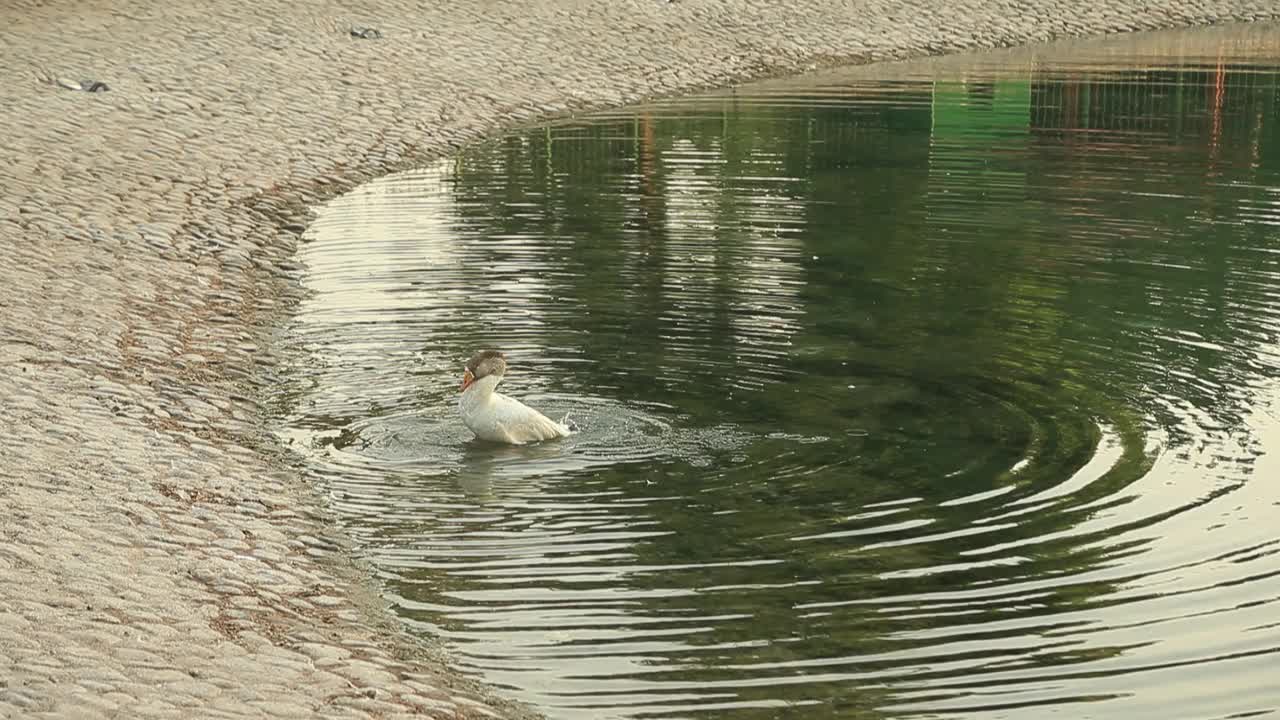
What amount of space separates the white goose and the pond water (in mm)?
143

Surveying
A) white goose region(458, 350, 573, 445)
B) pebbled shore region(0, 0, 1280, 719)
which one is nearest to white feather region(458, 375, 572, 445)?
white goose region(458, 350, 573, 445)

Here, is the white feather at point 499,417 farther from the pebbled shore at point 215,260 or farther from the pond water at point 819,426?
the pebbled shore at point 215,260

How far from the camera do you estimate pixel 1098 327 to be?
15.4m

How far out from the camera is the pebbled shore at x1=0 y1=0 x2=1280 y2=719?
8570 mm

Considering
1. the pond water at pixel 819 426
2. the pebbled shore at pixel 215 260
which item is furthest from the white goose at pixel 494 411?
the pebbled shore at pixel 215 260

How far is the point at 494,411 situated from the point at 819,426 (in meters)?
2.05

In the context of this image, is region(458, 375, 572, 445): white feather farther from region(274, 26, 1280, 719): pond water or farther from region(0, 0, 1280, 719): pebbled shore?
region(0, 0, 1280, 719): pebbled shore

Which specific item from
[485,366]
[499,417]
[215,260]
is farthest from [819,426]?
[215,260]

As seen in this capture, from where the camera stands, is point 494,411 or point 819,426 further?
point 819,426

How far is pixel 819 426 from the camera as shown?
12773 mm

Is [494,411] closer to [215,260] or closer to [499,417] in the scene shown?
[499,417]

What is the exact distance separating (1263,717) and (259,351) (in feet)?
27.9

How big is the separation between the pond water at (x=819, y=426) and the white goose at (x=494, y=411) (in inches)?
5.6

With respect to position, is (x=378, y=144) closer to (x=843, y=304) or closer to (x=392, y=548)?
(x=843, y=304)
